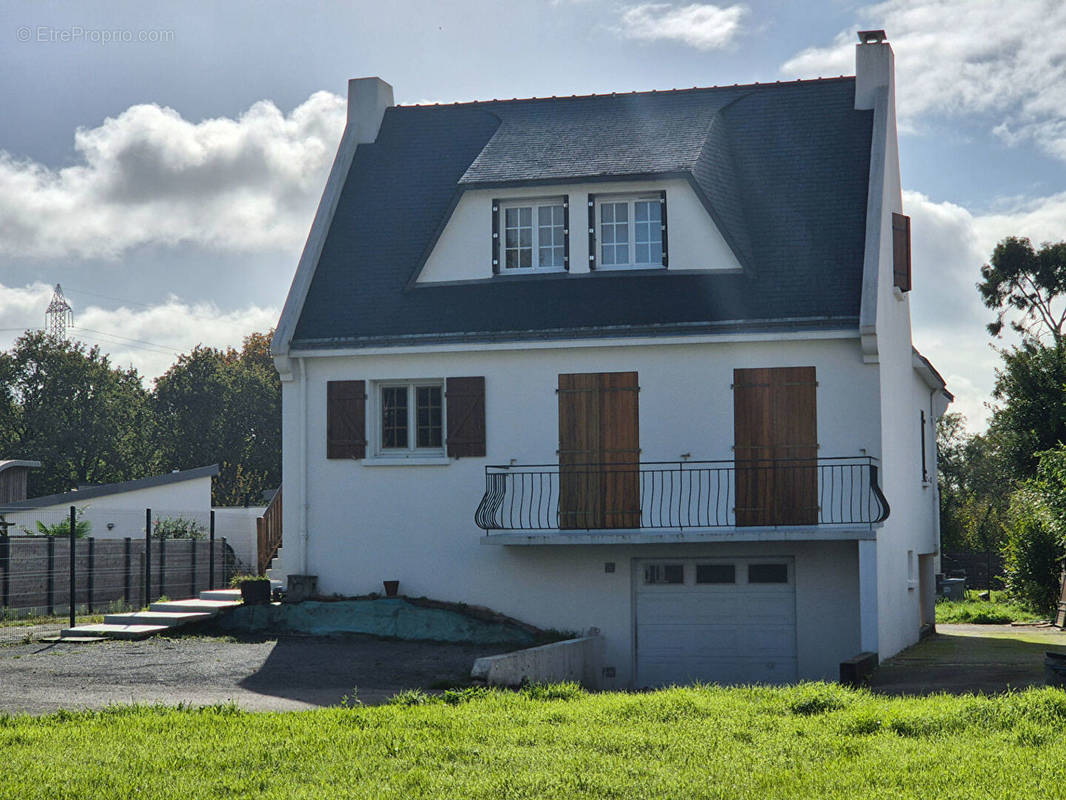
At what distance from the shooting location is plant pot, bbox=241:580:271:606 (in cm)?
2064

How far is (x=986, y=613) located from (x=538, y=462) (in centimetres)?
1353

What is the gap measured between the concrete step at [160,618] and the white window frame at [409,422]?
3.80 meters

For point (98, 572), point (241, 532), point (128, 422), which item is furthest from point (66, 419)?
point (98, 572)

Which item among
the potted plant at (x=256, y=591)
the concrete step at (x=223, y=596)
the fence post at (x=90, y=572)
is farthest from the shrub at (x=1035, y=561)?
the fence post at (x=90, y=572)

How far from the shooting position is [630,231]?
2078 cm

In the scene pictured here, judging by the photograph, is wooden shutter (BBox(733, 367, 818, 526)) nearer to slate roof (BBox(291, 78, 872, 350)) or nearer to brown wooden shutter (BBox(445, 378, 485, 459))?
slate roof (BBox(291, 78, 872, 350))

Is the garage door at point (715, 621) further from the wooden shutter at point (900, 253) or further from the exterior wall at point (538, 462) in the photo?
the wooden shutter at point (900, 253)

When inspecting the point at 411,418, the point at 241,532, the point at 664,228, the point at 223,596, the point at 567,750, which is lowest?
the point at 567,750

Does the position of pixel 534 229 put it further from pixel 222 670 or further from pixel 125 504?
pixel 125 504

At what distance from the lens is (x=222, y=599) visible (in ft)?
70.9

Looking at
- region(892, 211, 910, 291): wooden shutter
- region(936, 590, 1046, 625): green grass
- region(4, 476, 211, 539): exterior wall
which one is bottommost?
region(936, 590, 1046, 625): green grass

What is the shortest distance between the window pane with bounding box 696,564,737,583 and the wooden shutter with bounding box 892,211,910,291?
560 cm

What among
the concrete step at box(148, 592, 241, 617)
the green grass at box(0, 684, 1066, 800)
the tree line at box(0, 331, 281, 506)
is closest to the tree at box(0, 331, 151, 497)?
the tree line at box(0, 331, 281, 506)

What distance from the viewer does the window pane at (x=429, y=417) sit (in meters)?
20.5
